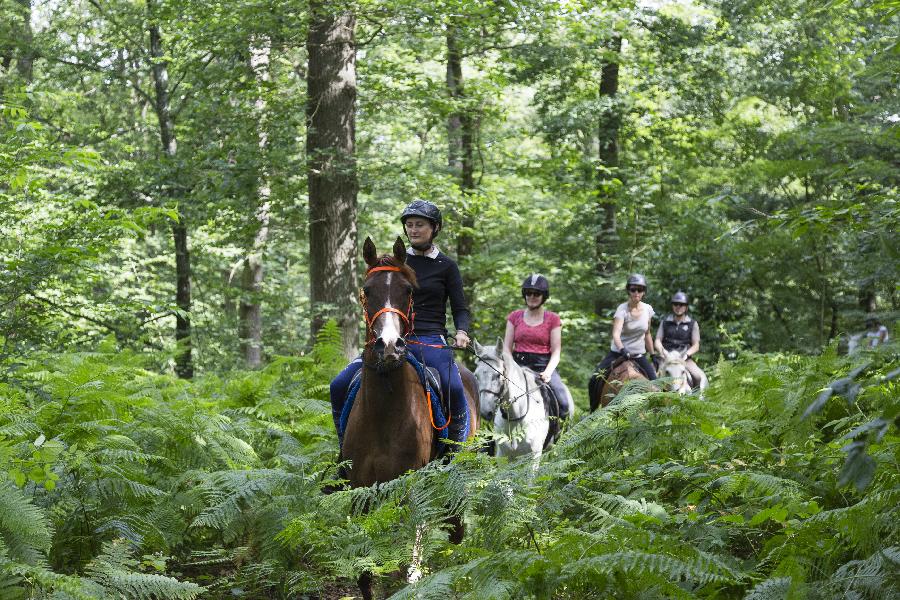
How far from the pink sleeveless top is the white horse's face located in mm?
1374

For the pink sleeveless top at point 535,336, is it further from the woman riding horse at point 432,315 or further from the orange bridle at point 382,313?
the orange bridle at point 382,313

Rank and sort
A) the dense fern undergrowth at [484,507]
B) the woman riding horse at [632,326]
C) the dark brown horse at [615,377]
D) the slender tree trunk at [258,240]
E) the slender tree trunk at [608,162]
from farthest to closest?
the slender tree trunk at [608,162]
the slender tree trunk at [258,240]
the woman riding horse at [632,326]
the dark brown horse at [615,377]
the dense fern undergrowth at [484,507]

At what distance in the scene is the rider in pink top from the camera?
418 inches

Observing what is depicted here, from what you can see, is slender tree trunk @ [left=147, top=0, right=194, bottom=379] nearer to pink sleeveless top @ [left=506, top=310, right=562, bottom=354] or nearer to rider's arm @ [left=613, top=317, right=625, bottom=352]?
pink sleeveless top @ [left=506, top=310, right=562, bottom=354]

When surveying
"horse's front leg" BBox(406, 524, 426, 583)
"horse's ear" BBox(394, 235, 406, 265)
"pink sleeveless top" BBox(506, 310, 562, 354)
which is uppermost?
"horse's ear" BBox(394, 235, 406, 265)

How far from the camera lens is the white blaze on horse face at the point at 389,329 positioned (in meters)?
5.91

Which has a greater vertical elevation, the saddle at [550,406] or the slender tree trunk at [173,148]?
the slender tree trunk at [173,148]

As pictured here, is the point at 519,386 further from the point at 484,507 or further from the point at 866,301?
the point at 866,301

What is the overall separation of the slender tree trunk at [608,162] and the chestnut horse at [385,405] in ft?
51.1

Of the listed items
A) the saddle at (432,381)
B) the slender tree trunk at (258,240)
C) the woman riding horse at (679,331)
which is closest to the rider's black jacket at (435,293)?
the saddle at (432,381)

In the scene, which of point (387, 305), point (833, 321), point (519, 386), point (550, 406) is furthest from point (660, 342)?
point (833, 321)

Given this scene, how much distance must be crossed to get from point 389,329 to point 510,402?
3.85m

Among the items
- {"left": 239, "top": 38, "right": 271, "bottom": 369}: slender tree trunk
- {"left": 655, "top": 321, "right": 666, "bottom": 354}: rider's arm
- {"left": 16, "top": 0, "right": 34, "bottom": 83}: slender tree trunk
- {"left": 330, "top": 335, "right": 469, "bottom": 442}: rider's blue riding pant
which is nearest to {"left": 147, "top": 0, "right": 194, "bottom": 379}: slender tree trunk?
{"left": 239, "top": 38, "right": 271, "bottom": 369}: slender tree trunk

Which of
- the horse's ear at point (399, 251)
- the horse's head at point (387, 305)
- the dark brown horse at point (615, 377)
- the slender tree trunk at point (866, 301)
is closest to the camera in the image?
the horse's head at point (387, 305)
